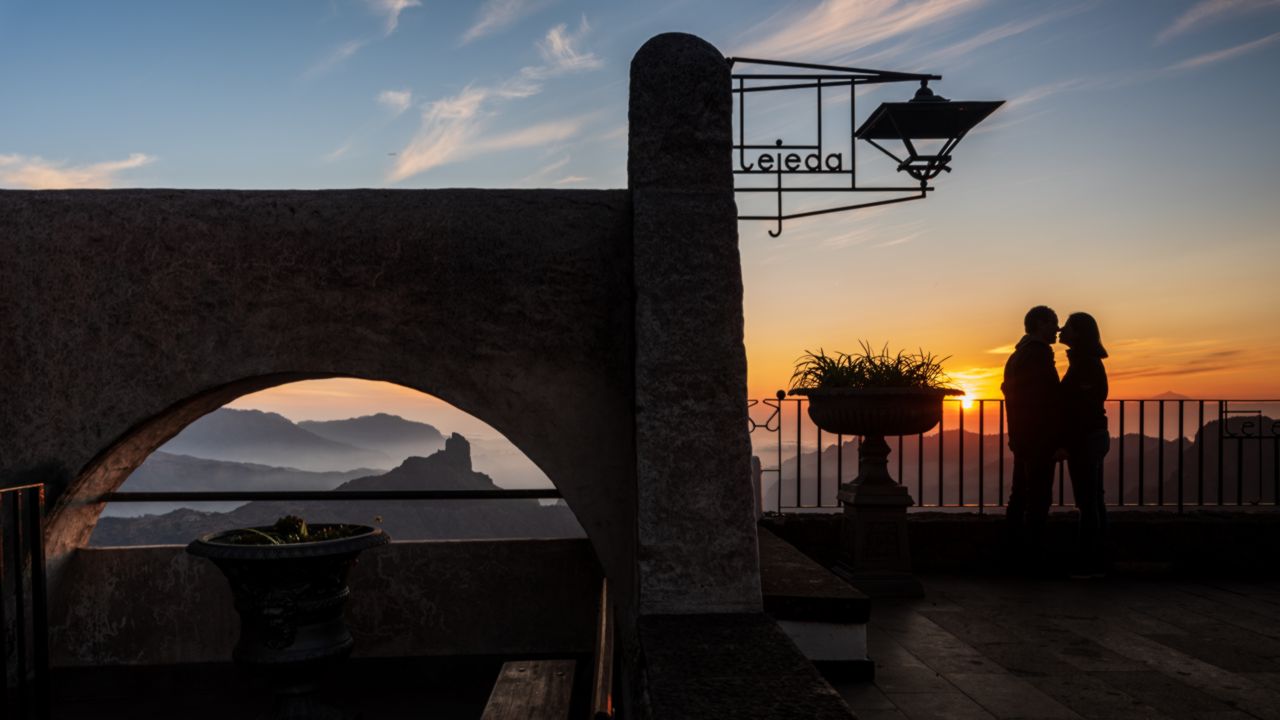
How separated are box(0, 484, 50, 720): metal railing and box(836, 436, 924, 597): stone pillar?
4.66 metres

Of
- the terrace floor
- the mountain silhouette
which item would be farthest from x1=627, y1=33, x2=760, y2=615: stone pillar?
the mountain silhouette

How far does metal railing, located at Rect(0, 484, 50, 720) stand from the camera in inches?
164

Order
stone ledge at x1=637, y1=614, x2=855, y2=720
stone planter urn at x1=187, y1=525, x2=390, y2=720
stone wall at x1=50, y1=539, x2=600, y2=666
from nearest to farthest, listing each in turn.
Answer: stone ledge at x1=637, y1=614, x2=855, y2=720 < stone planter urn at x1=187, y1=525, x2=390, y2=720 < stone wall at x1=50, y1=539, x2=600, y2=666

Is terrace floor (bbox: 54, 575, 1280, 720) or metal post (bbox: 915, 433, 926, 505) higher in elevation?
metal post (bbox: 915, 433, 926, 505)

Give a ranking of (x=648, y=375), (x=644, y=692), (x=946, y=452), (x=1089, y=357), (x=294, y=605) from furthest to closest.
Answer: (x=946, y=452) < (x=1089, y=357) < (x=294, y=605) < (x=648, y=375) < (x=644, y=692)

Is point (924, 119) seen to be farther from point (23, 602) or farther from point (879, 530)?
point (23, 602)

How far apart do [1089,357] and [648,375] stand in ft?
13.4

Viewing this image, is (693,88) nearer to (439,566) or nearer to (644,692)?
(644,692)

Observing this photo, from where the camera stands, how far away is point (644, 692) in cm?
262

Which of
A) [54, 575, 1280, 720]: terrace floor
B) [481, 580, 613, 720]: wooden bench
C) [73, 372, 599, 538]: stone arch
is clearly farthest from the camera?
[73, 372, 599, 538]: stone arch

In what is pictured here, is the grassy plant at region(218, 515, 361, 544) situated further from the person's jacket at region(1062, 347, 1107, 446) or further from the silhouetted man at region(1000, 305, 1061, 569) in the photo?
the person's jacket at region(1062, 347, 1107, 446)

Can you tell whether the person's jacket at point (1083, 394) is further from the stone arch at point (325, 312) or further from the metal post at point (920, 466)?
the stone arch at point (325, 312)

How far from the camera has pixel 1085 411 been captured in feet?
20.7

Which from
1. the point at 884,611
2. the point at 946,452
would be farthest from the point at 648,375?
the point at 946,452
